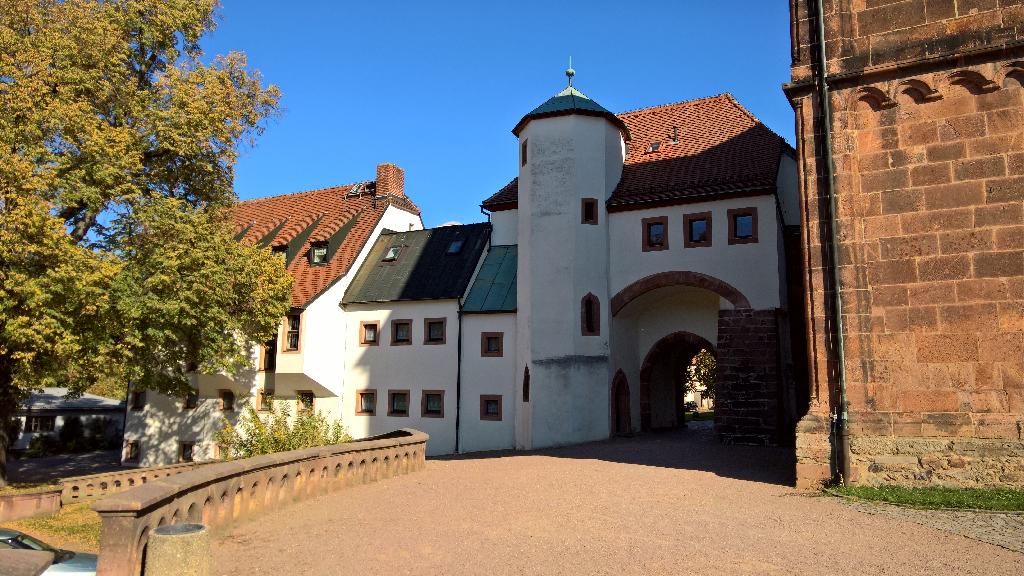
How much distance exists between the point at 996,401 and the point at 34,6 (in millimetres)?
20991

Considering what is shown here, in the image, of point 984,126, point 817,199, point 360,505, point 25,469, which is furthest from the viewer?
point 25,469

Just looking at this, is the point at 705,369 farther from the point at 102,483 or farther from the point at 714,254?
the point at 102,483

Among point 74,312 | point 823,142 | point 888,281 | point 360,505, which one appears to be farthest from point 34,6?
point 888,281

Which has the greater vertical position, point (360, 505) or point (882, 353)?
point (882, 353)

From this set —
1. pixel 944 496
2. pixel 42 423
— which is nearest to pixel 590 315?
pixel 944 496

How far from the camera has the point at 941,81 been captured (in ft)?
38.4

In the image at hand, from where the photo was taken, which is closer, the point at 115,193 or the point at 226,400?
Result: the point at 115,193

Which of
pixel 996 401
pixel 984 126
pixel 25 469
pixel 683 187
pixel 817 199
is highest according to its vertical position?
pixel 683 187

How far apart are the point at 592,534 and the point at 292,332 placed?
20515 millimetres

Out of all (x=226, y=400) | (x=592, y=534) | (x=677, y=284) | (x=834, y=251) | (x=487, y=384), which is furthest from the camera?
(x=226, y=400)

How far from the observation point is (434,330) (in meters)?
26.1

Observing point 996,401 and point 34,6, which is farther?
point 34,6

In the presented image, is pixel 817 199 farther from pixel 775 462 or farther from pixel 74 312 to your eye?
pixel 74 312

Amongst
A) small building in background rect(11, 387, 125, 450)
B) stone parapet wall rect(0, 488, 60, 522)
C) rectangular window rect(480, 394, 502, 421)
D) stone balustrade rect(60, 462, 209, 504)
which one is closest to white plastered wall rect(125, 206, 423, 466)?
rectangular window rect(480, 394, 502, 421)
